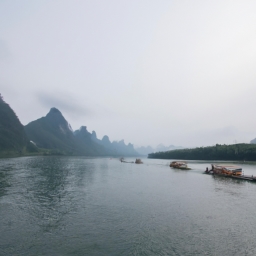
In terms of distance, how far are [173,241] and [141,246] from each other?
3.52 m

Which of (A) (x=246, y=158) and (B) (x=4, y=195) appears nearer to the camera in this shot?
(B) (x=4, y=195)

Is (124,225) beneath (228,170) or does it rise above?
beneath

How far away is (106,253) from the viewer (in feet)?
56.2

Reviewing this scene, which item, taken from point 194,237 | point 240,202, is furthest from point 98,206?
point 240,202

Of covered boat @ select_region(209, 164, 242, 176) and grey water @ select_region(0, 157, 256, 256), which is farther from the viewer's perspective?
covered boat @ select_region(209, 164, 242, 176)

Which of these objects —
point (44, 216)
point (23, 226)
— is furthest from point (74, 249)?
point (44, 216)

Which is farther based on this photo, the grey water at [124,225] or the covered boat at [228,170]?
the covered boat at [228,170]

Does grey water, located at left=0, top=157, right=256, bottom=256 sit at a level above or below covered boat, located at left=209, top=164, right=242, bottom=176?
below

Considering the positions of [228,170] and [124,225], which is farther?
[228,170]

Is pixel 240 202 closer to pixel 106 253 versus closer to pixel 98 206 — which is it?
pixel 98 206

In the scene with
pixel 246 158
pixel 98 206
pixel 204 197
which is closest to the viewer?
pixel 98 206

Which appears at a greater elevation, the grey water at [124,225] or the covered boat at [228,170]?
the covered boat at [228,170]

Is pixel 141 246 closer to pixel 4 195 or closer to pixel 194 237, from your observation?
pixel 194 237

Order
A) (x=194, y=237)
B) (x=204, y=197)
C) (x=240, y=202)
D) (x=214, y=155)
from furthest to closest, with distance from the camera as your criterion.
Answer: (x=214, y=155) → (x=204, y=197) → (x=240, y=202) → (x=194, y=237)
